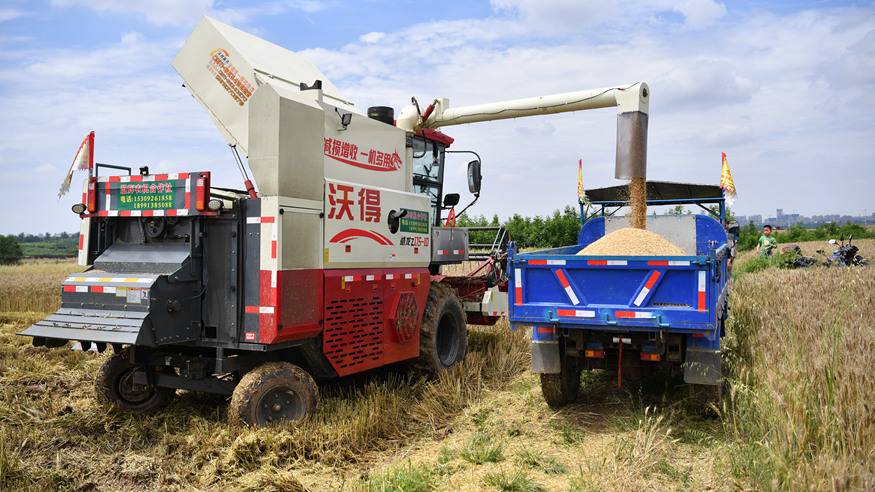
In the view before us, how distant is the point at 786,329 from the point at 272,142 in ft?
13.6

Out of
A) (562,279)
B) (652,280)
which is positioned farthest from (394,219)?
(652,280)

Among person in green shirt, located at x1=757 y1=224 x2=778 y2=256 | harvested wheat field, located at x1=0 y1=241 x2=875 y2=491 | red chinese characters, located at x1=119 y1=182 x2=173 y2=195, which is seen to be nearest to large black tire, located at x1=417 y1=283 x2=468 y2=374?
harvested wheat field, located at x1=0 y1=241 x2=875 y2=491

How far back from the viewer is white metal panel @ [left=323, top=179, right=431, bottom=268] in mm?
5633

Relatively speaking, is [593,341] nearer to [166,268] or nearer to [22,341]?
[166,268]

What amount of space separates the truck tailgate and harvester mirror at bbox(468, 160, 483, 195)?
242 centimetres

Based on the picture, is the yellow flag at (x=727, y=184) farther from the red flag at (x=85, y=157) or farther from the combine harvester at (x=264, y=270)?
the red flag at (x=85, y=157)

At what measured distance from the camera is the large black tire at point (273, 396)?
4.74 m

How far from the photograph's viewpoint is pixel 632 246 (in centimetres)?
563

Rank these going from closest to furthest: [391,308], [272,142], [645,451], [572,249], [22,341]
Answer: [645,451] < [272,142] < [391,308] < [572,249] < [22,341]

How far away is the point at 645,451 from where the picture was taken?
13.7ft

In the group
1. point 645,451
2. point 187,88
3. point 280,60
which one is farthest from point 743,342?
point 187,88

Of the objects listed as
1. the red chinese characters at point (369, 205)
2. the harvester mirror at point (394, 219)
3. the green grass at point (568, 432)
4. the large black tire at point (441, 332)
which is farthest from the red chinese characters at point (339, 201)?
the green grass at point (568, 432)

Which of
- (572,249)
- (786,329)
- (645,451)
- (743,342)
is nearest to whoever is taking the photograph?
(645,451)

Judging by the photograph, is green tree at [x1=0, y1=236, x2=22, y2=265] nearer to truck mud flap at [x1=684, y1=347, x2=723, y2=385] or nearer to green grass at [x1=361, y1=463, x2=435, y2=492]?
green grass at [x1=361, y1=463, x2=435, y2=492]
